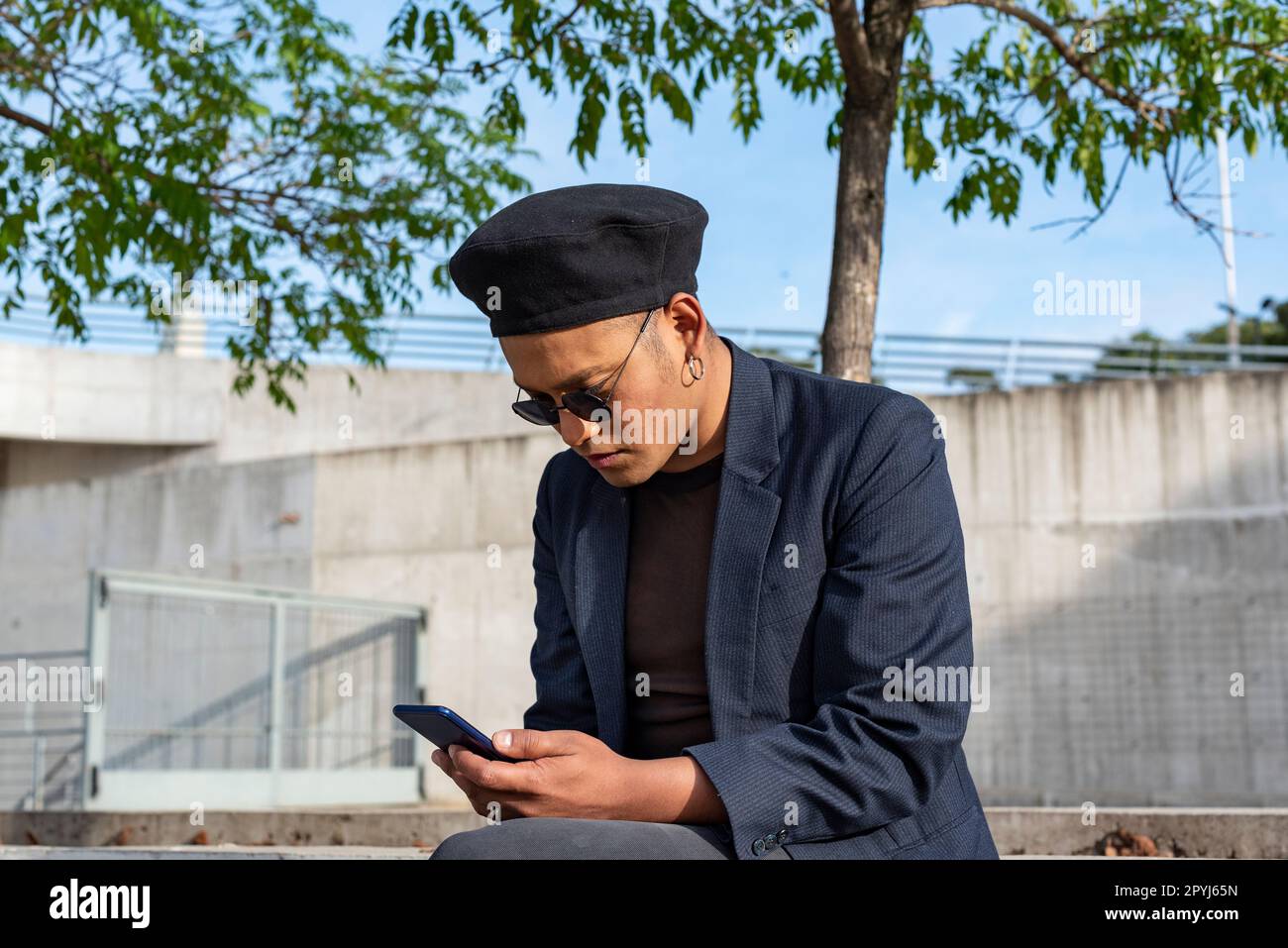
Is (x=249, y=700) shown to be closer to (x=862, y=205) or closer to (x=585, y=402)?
(x=862, y=205)

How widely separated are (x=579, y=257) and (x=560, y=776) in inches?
33.8

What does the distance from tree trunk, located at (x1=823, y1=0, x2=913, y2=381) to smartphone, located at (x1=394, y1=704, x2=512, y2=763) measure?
402cm

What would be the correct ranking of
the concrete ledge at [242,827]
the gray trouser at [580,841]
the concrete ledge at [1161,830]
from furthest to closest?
the concrete ledge at [242,827]
the concrete ledge at [1161,830]
the gray trouser at [580,841]

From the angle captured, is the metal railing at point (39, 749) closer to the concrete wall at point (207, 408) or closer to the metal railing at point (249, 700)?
the metal railing at point (249, 700)

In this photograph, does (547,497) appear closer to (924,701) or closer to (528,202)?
(528,202)

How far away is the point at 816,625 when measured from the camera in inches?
89.2

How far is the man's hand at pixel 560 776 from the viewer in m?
2.08

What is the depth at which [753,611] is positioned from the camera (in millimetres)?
2287

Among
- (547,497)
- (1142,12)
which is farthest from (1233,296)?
(547,497)

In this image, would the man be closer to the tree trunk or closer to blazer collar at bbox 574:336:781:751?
blazer collar at bbox 574:336:781:751

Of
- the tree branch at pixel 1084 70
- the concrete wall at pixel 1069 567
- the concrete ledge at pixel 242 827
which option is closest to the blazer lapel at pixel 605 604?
the concrete ledge at pixel 242 827

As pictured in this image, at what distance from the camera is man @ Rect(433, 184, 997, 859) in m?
2.08

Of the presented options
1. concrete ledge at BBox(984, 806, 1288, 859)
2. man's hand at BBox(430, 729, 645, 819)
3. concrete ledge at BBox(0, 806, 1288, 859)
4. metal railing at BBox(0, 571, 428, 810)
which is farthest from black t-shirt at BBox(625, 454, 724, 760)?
metal railing at BBox(0, 571, 428, 810)

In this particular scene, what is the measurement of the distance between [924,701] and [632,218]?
3.05ft
